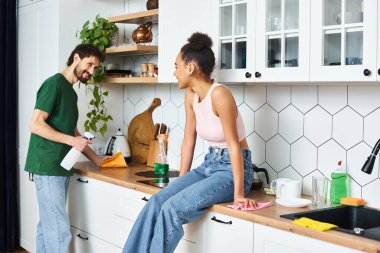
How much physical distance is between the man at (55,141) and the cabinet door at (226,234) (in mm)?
1016

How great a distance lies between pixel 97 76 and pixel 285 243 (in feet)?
6.96

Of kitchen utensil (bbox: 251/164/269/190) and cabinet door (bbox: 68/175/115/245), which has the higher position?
kitchen utensil (bbox: 251/164/269/190)

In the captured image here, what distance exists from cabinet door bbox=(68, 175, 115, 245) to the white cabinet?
4.11ft

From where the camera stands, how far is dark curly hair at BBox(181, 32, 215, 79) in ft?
9.01

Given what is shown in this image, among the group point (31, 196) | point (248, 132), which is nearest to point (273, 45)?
point (248, 132)

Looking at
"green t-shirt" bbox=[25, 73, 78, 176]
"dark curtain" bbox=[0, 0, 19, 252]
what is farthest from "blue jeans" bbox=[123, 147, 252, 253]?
"dark curtain" bbox=[0, 0, 19, 252]

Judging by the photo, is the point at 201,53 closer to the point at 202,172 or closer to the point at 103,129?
the point at 202,172

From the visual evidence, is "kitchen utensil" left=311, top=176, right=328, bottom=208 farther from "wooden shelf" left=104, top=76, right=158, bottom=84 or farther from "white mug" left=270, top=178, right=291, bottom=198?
"wooden shelf" left=104, top=76, right=158, bottom=84

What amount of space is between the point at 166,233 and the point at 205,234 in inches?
8.5

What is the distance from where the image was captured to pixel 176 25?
317cm

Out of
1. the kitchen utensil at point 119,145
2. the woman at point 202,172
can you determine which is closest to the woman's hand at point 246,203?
the woman at point 202,172

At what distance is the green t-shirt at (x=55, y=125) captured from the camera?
329cm

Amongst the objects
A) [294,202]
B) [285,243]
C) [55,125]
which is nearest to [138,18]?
[55,125]

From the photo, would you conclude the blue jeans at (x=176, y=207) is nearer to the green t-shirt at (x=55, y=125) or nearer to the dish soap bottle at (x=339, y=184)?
the dish soap bottle at (x=339, y=184)
